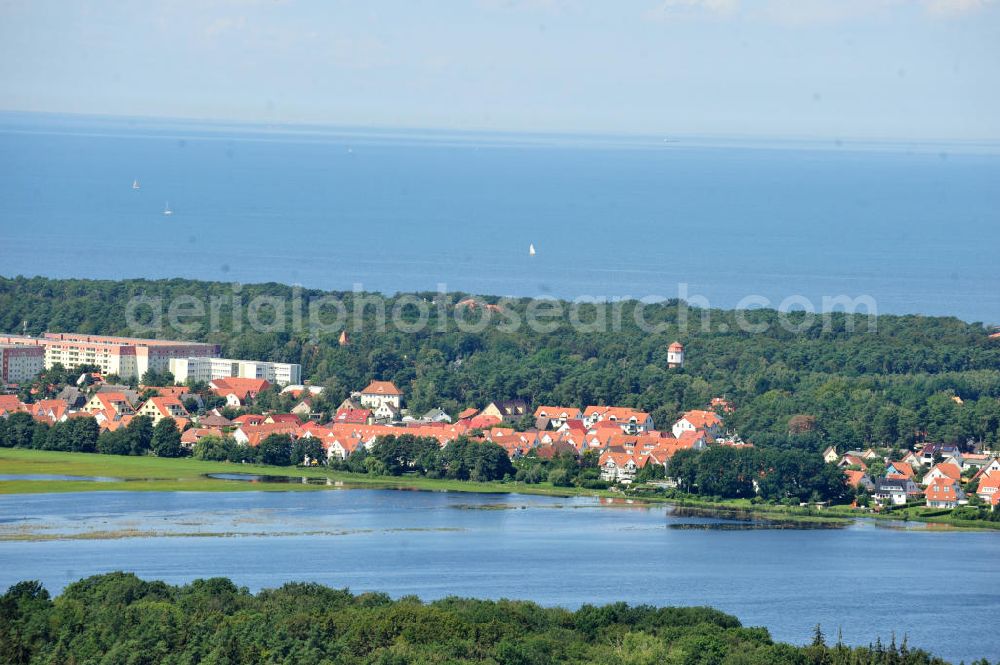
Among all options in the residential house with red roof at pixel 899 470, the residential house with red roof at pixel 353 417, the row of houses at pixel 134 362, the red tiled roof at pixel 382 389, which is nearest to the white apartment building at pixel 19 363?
the row of houses at pixel 134 362

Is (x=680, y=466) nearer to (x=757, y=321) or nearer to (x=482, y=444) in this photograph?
(x=482, y=444)

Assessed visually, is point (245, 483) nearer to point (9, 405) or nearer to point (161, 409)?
point (161, 409)

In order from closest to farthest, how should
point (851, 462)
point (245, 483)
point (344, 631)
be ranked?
point (344, 631) → point (245, 483) → point (851, 462)

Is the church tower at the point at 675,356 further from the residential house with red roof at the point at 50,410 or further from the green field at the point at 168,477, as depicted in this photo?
the residential house with red roof at the point at 50,410

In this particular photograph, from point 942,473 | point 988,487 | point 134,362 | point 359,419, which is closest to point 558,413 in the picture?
point 359,419

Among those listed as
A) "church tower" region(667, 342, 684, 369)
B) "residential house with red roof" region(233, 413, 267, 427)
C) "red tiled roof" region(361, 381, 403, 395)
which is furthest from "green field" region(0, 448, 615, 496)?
"church tower" region(667, 342, 684, 369)

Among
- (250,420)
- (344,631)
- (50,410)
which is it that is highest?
(50,410)
